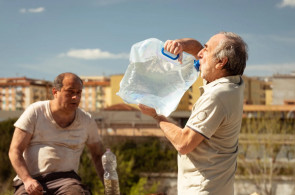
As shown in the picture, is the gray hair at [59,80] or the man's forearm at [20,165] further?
the gray hair at [59,80]

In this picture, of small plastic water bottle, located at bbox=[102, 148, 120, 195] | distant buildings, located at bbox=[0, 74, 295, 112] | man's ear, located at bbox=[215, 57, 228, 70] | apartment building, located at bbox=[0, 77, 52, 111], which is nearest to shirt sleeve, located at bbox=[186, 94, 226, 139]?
man's ear, located at bbox=[215, 57, 228, 70]

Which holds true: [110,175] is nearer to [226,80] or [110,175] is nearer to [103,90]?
[226,80]

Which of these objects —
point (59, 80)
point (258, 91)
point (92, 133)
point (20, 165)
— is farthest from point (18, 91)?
point (20, 165)

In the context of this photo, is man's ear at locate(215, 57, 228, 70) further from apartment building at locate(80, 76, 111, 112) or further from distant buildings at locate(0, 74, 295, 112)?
apartment building at locate(80, 76, 111, 112)

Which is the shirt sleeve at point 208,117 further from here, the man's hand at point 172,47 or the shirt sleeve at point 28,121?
the shirt sleeve at point 28,121

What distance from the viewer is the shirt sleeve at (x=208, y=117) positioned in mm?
1796

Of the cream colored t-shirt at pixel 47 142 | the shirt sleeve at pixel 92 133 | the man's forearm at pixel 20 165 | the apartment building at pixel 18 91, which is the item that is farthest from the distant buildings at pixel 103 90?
the man's forearm at pixel 20 165

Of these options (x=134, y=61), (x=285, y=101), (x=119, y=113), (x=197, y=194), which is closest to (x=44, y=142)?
(x=134, y=61)

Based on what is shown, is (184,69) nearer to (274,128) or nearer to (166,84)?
(166,84)

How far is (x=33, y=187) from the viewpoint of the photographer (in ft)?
9.53

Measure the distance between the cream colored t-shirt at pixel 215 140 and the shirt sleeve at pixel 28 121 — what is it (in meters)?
1.55

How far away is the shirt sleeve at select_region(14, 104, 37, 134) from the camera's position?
3.10 meters

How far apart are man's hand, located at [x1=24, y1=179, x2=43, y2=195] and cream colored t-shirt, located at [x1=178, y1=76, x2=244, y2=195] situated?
1342 millimetres

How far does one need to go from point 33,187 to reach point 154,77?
125 centimetres
